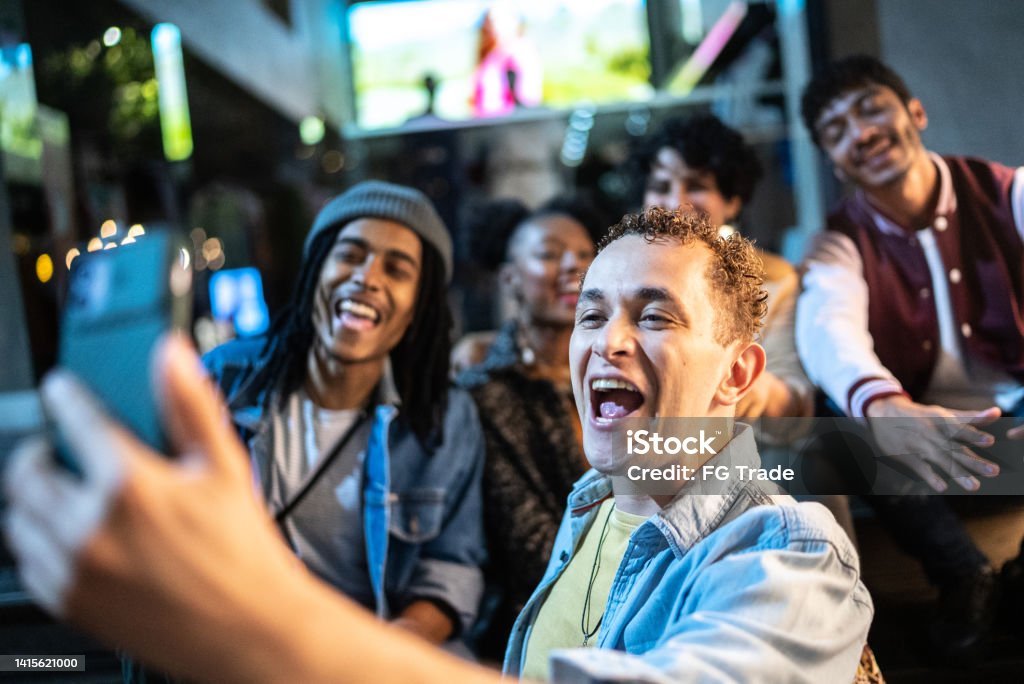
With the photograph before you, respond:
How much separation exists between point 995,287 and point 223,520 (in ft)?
5.65

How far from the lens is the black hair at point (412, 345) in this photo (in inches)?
80.7

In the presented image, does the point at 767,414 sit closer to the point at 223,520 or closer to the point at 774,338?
the point at 774,338

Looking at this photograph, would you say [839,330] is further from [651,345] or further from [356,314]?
[356,314]

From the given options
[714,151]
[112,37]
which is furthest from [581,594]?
[112,37]

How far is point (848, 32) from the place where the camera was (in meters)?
2.34

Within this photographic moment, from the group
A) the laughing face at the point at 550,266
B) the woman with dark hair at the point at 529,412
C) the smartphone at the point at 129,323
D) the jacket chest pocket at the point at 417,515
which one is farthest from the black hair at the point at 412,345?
the smartphone at the point at 129,323

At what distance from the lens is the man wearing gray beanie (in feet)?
6.25

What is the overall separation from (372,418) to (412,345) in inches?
8.2

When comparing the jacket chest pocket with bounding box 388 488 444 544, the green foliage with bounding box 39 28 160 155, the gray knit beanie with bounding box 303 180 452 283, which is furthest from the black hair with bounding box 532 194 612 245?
the green foliage with bounding box 39 28 160 155

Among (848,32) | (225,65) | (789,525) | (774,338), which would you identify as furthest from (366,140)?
(789,525)

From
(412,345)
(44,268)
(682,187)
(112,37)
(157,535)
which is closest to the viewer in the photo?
(157,535)

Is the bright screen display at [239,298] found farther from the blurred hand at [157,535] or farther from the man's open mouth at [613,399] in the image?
the blurred hand at [157,535]

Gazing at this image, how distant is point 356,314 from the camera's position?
1.96 metres

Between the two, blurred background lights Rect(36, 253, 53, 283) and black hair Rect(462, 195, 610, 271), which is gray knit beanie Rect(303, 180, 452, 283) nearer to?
black hair Rect(462, 195, 610, 271)
